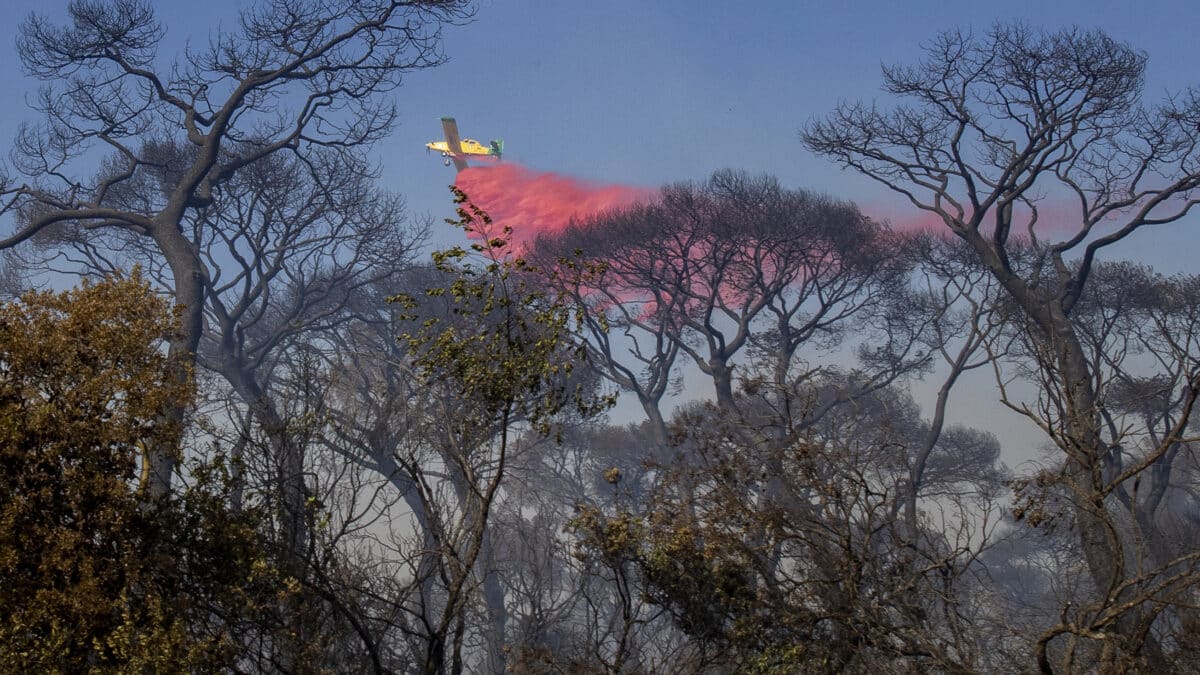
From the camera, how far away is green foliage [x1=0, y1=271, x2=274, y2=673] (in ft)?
27.9

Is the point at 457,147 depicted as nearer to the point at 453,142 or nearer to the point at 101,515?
the point at 453,142

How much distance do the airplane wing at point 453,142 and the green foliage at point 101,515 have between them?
3091 cm

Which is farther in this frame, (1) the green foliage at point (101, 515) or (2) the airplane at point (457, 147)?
(2) the airplane at point (457, 147)

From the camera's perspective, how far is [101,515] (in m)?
8.94

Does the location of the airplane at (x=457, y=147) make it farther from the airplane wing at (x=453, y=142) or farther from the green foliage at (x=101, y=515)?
the green foliage at (x=101, y=515)

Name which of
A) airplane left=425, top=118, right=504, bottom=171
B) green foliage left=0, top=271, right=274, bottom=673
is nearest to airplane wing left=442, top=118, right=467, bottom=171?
airplane left=425, top=118, right=504, bottom=171

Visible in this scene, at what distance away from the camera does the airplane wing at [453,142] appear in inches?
1587

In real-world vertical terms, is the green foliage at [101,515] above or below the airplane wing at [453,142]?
below

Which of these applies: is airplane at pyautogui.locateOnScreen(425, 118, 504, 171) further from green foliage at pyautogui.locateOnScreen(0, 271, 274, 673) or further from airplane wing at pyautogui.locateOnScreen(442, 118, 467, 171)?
green foliage at pyautogui.locateOnScreen(0, 271, 274, 673)

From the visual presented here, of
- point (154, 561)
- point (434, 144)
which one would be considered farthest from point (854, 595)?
point (434, 144)

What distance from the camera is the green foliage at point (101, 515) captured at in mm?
8500

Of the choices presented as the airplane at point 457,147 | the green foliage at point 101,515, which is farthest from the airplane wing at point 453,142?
the green foliage at point 101,515

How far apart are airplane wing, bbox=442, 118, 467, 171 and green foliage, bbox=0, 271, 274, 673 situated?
30910 mm

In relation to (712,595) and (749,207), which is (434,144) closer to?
(749,207)
